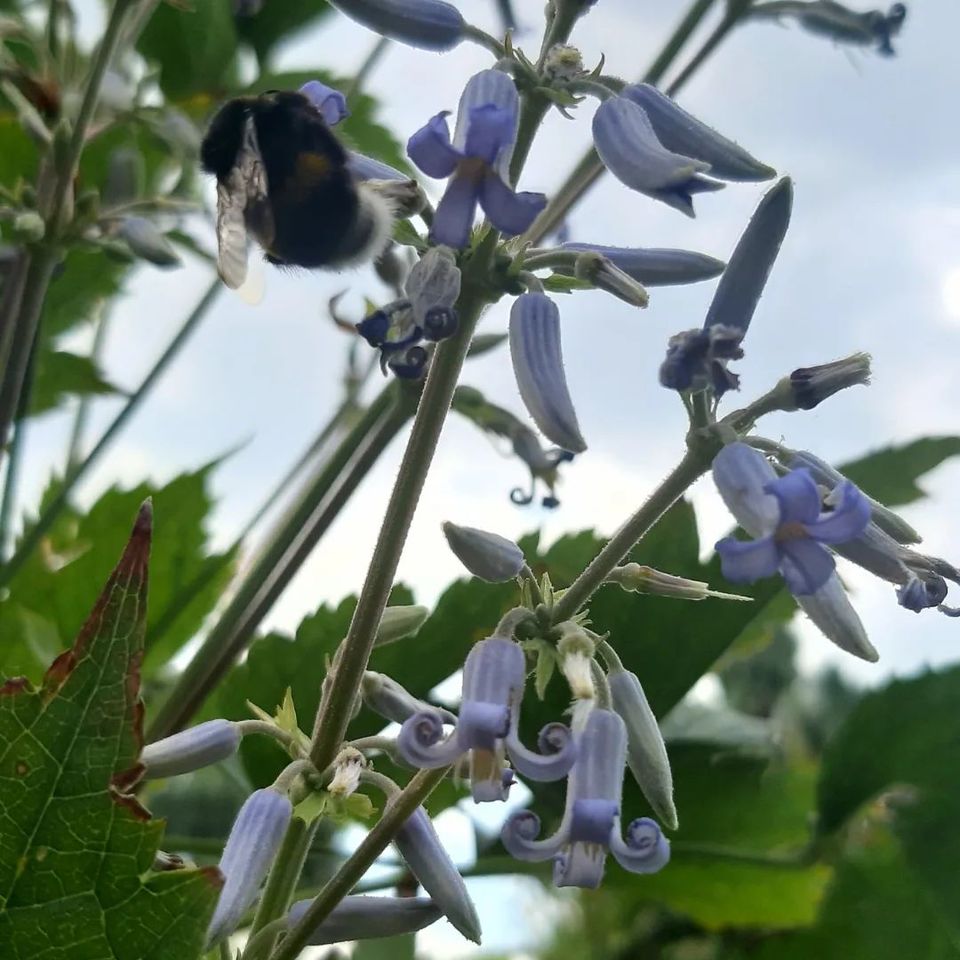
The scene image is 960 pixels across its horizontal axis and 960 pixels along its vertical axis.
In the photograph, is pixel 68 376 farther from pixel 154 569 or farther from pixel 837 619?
pixel 837 619

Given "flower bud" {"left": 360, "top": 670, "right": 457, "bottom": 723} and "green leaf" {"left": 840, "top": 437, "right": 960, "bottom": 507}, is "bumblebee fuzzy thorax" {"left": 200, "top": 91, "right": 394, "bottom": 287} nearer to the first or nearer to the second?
"flower bud" {"left": 360, "top": 670, "right": 457, "bottom": 723}

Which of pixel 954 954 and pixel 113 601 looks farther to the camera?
pixel 954 954

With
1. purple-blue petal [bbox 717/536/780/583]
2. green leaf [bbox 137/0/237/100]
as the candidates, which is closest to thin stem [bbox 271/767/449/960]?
purple-blue petal [bbox 717/536/780/583]

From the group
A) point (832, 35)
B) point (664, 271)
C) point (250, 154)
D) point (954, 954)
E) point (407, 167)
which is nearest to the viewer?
point (664, 271)

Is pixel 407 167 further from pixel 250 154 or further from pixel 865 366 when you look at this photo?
pixel 865 366

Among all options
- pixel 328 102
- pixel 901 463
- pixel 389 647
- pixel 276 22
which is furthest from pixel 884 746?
pixel 276 22

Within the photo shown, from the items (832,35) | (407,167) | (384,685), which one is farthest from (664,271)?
(407,167)
